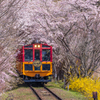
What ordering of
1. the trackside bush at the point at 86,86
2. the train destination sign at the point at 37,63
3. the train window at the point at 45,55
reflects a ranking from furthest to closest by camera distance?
the train window at the point at 45,55
the train destination sign at the point at 37,63
the trackside bush at the point at 86,86

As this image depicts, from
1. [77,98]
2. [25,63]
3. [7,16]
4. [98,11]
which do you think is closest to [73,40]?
[98,11]

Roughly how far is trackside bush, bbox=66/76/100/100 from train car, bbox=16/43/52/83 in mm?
1913

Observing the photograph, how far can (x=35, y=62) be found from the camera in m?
12.3

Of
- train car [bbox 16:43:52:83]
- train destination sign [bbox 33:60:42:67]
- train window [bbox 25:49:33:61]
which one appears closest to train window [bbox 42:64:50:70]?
train car [bbox 16:43:52:83]

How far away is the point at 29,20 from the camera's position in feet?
46.9

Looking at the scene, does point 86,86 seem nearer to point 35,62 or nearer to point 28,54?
point 35,62

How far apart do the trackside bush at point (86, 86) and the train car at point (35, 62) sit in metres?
1.91

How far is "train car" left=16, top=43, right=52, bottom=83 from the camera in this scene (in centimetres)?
1233

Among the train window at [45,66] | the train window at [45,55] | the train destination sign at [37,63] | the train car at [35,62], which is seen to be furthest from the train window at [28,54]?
the train window at [45,66]

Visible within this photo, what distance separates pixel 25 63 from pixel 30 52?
2.32 ft

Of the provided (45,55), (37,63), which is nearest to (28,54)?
(37,63)

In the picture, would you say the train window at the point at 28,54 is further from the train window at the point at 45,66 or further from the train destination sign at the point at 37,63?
the train window at the point at 45,66

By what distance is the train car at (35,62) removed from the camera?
485 inches

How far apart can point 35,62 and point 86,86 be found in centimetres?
382
